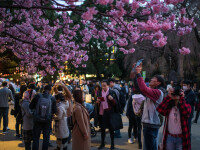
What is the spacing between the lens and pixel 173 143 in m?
3.80

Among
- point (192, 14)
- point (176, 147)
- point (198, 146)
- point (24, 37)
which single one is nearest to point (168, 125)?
point (176, 147)

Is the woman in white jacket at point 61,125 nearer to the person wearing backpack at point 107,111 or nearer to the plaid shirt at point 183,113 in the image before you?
the person wearing backpack at point 107,111

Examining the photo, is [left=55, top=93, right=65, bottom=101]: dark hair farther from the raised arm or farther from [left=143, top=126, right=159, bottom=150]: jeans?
the raised arm

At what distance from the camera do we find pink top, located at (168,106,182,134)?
3.81m

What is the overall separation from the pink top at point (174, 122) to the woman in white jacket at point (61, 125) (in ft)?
10.4

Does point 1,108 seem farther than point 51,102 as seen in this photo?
Yes

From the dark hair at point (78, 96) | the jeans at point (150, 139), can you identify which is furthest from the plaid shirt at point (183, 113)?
the dark hair at point (78, 96)

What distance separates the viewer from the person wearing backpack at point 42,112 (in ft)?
18.2

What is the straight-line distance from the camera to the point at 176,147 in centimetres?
378

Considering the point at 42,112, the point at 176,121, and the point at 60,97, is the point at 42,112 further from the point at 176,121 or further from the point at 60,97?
the point at 176,121

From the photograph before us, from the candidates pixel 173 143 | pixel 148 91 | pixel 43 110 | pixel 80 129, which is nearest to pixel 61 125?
pixel 43 110

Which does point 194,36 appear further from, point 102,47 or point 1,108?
point 102,47

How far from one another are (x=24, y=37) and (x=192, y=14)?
1417 centimetres

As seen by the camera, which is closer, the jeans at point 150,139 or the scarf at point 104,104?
the jeans at point 150,139
